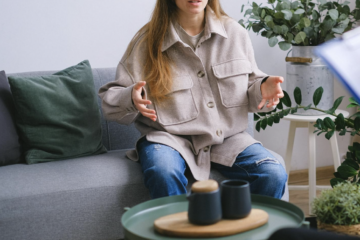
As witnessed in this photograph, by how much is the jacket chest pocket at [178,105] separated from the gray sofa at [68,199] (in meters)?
0.22

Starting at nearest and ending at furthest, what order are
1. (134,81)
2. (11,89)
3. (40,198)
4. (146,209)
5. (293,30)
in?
(146,209)
(40,198)
(134,81)
(11,89)
(293,30)

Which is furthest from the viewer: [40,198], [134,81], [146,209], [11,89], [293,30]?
[293,30]

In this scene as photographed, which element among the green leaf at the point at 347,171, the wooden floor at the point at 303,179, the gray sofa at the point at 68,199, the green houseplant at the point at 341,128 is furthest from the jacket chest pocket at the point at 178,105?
the wooden floor at the point at 303,179

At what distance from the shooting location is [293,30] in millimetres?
2336

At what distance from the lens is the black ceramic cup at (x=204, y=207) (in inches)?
40.0

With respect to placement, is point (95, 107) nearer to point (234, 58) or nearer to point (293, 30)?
point (234, 58)

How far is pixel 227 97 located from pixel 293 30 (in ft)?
2.20

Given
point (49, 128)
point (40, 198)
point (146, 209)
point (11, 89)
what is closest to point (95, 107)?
point (49, 128)

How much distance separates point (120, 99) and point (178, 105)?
0.22m

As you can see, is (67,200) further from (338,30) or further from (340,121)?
(338,30)

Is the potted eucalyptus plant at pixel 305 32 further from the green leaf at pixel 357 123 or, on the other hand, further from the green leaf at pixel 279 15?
the green leaf at pixel 357 123

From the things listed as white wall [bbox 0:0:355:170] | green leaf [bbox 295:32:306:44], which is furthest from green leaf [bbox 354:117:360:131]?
white wall [bbox 0:0:355:170]

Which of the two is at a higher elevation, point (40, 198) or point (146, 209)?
point (146, 209)

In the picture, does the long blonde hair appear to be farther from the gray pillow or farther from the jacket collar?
the gray pillow
